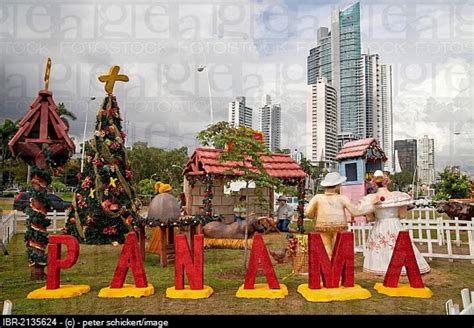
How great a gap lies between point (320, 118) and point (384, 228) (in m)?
3.43

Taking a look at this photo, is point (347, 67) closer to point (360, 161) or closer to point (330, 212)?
point (360, 161)

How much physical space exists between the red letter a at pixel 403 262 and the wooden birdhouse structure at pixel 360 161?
269 inches

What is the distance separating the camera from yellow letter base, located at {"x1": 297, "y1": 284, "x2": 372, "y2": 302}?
4910mm

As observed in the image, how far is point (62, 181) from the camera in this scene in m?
28.8

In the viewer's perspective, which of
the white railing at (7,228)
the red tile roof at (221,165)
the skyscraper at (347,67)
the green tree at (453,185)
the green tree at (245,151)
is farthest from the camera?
the green tree at (453,185)

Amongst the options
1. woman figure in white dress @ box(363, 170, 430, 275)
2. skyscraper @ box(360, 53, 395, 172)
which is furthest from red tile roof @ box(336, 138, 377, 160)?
woman figure in white dress @ box(363, 170, 430, 275)

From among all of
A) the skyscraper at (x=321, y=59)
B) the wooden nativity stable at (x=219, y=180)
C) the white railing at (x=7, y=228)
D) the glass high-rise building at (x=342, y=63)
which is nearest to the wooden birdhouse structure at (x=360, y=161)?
the wooden nativity stable at (x=219, y=180)

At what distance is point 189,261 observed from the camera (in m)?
5.06

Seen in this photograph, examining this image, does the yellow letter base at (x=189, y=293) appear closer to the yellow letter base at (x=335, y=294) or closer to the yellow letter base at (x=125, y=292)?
the yellow letter base at (x=125, y=292)

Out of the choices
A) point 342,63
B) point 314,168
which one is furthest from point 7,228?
point 314,168

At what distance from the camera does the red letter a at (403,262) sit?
199 inches

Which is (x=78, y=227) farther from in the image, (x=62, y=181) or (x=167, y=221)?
(x=62, y=181)

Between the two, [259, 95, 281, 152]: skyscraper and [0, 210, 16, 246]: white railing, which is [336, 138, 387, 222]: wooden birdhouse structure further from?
[0, 210, 16, 246]: white railing
